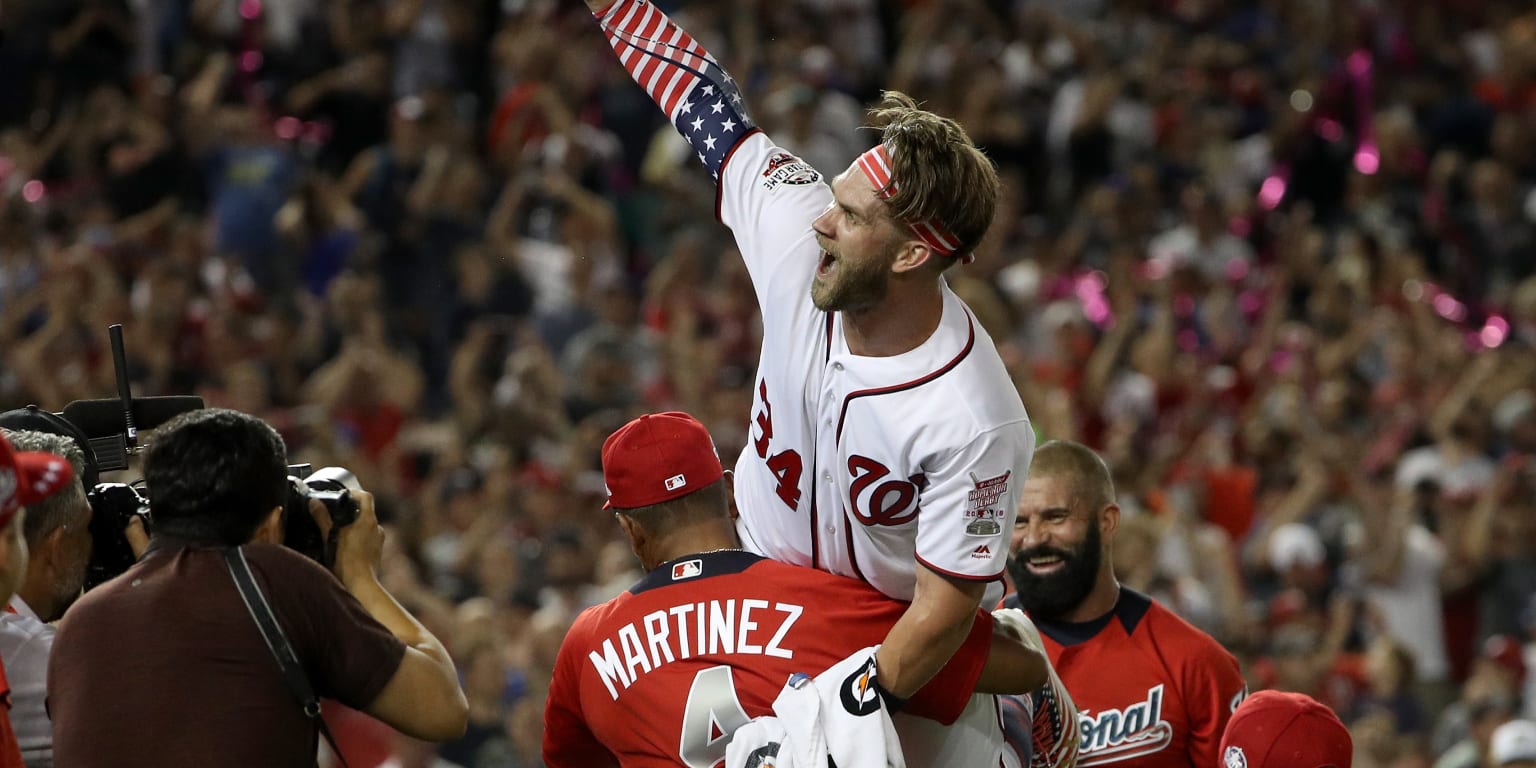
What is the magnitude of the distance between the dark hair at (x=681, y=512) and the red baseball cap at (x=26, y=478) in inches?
47.1

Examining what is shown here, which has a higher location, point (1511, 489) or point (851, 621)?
point (851, 621)

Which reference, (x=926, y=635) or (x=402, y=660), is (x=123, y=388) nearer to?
(x=402, y=660)

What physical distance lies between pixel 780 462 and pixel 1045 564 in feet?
3.75

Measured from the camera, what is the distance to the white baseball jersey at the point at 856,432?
148 inches

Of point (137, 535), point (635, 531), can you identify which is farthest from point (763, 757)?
point (137, 535)

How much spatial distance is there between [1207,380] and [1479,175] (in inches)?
121

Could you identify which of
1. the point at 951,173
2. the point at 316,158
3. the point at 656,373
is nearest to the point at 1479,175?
the point at 656,373

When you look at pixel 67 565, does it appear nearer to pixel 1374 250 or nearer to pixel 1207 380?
pixel 1207 380

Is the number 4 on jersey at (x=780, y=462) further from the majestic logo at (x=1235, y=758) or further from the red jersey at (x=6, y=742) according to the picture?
the red jersey at (x=6, y=742)

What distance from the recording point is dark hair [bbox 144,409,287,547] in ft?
11.7

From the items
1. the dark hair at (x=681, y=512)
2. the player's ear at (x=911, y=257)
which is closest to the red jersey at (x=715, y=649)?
the dark hair at (x=681, y=512)

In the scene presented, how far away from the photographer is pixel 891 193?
3871mm

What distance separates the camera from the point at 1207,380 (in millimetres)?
11797

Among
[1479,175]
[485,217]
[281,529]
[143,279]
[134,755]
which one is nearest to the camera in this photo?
[134,755]
